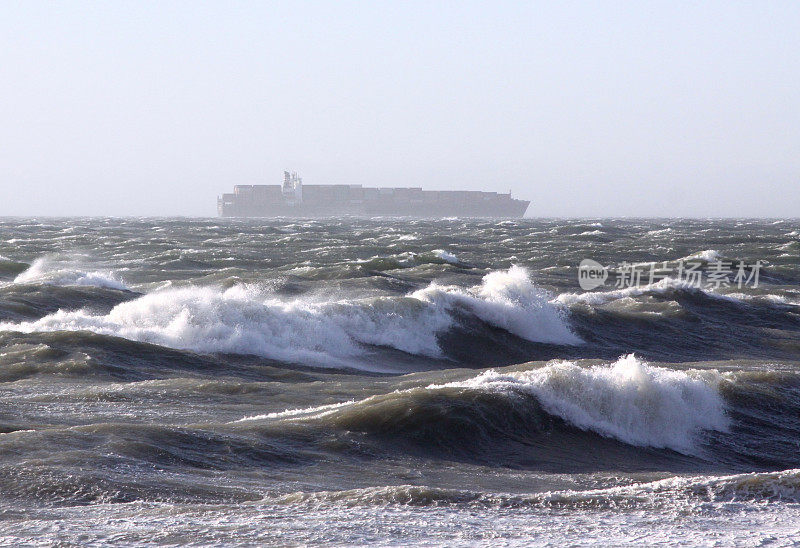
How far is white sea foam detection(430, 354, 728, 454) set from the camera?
37.3 feet

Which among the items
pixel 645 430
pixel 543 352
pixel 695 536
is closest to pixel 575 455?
pixel 645 430

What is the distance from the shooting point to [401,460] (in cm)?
918

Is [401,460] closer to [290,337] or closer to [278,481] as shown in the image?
[278,481]

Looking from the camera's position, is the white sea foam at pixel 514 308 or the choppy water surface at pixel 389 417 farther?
the white sea foam at pixel 514 308

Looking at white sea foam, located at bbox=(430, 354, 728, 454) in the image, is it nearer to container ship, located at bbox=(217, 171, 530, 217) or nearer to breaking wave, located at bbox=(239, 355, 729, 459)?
breaking wave, located at bbox=(239, 355, 729, 459)

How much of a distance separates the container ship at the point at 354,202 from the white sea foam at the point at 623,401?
6724 inches

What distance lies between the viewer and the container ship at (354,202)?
184 m

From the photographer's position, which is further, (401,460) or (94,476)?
(401,460)

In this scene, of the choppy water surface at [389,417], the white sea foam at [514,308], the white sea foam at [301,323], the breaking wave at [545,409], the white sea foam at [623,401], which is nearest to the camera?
the choppy water surface at [389,417]

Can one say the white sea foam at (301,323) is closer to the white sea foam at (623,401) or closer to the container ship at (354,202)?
the white sea foam at (623,401)

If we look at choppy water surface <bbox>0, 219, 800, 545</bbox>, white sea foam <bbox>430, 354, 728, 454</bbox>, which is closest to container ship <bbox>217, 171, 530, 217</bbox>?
choppy water surface <bbox>0, 219, 800, 545</bbox>

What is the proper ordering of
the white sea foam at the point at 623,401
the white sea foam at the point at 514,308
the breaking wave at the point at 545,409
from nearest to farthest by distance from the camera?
Answer: the breaking wave at the point at 545,409
the white sea foam at the point at 623,401
the white sea foam at the point at 514,308

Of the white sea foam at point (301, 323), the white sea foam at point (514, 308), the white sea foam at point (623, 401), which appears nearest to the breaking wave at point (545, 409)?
the white sea foam at point (623, 401)

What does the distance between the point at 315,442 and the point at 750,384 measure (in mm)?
7406
